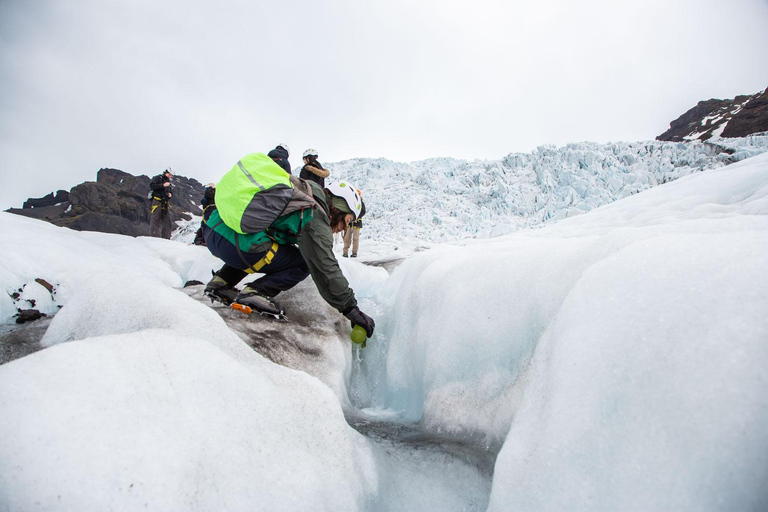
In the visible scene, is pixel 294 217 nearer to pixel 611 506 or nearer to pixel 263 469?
pixel 263 469

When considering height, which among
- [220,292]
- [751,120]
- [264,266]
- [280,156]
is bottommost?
[220,292]

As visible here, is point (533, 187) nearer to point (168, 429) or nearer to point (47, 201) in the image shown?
point (168, 429)

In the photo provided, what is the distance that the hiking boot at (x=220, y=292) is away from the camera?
2320 mm

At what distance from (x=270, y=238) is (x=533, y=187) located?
41.5 ft

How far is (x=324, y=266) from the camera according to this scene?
215cm

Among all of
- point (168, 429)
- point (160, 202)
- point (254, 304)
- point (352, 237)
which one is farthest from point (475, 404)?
point (160, 202)

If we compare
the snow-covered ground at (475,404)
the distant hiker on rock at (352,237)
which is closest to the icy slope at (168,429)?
the snow-covered ground at (475,404)

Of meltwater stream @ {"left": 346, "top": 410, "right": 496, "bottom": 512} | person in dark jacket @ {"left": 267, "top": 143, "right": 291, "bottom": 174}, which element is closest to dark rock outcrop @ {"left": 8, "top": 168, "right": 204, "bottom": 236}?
person in dark jacket @ {"left": 267, "top": 143, "right": 291, "bottom": 174}

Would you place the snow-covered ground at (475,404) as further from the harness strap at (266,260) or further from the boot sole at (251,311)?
the harness strap at (266,260)

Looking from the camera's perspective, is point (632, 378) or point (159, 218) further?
point (159, 218)

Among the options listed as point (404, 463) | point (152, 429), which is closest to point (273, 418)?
point (152, 429)

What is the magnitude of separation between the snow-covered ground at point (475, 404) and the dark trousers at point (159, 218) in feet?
21.4

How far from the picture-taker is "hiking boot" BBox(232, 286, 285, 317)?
2.12m

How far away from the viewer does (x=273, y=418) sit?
91 cm
